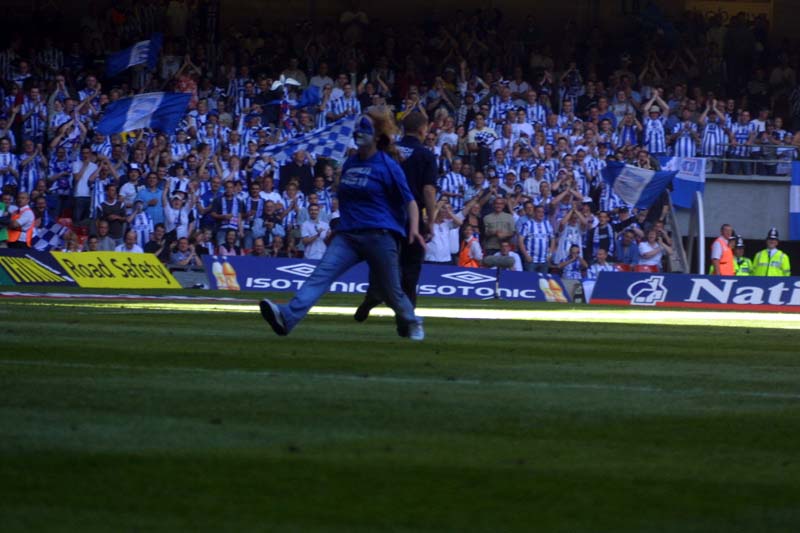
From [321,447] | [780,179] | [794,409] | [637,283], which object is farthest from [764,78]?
[321,447]

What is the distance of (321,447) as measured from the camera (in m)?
5.45

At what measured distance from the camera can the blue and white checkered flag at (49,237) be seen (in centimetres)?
2741

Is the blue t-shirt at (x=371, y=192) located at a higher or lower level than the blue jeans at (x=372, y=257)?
higher

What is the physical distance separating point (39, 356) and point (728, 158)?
27.3m

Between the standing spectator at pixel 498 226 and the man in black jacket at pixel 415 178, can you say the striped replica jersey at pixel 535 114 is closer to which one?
the standing spectator at pixel 498 226

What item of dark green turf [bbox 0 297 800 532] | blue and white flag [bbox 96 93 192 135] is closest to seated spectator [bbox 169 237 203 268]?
blue and white flag [bbox 96 93 192 135]

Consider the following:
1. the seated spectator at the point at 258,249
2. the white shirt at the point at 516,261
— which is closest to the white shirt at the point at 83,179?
the seated spectator at the point at 258,249

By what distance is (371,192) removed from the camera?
37.5 feet

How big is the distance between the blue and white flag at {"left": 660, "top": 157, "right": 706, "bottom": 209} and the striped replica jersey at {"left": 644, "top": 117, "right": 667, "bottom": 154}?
0.58 m

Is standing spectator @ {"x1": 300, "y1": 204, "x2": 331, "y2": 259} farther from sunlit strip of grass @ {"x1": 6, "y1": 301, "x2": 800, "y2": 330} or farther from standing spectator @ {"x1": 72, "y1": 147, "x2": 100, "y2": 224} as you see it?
sunlit strip of grass @ {"x1": 6, "y1": 301, "x2": 800, "y2": 330}

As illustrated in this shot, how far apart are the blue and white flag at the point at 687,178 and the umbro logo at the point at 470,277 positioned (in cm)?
632

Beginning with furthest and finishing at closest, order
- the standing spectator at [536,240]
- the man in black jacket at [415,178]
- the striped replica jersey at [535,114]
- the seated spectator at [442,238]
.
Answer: the striped replica jersey at [535,114] → the standing spectator at [536,240] → the seated spectator at [442,238] → the man in black jacket at [415,178]

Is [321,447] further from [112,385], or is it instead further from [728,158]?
[728,158]

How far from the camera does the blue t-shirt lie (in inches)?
448
